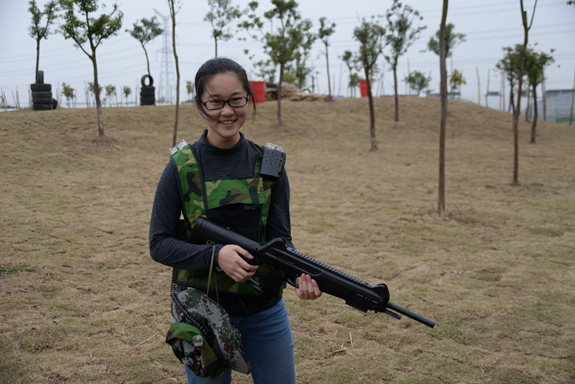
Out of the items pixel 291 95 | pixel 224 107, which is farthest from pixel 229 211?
pixel 291 95

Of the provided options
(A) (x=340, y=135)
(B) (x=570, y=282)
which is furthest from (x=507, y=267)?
(A) (x=340, y=135)

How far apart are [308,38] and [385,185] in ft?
50.7

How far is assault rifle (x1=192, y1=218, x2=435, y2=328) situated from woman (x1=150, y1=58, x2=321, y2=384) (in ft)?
0.20

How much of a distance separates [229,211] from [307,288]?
17.8 inches

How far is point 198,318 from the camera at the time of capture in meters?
1.60

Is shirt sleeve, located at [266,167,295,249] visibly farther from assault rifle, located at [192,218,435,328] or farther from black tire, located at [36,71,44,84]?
black tire, located at [36,71,44,84]

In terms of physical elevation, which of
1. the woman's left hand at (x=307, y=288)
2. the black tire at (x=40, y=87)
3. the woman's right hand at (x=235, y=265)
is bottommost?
the woman's left hand at (x=307, y=288)

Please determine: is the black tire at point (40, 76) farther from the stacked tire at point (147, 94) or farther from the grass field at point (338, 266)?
the stacked tire at point (147, 94)

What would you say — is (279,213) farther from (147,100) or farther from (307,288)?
(147,100)

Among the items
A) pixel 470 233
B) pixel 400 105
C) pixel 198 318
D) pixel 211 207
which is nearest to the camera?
pixel 198 318

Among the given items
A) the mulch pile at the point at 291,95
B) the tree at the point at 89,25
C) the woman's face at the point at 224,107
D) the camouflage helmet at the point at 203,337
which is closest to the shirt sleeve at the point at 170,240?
the camouflage helmet at the point at 203,337

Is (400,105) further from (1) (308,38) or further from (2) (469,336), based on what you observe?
(2) (469,336)

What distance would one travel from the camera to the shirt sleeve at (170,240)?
1.63 meters

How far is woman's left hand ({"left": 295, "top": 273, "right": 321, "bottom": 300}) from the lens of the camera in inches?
67.6
